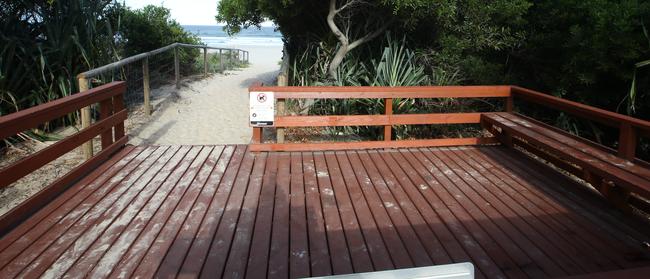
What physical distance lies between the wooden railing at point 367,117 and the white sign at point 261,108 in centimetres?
6

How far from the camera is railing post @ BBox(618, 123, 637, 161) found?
3562 mm

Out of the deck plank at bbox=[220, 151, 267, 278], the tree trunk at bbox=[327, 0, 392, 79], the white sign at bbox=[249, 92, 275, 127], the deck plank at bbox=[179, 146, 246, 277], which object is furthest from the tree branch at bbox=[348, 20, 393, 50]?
the deck plank at bbox=[220, 151, 267, 278]

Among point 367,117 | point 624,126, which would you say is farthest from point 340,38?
point 624,126

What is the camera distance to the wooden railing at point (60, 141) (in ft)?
9.61

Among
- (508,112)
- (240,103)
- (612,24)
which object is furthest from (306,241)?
(240,103)

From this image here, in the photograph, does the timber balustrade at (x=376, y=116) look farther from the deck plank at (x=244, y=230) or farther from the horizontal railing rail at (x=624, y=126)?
the deck plank at (x=244, y=230)

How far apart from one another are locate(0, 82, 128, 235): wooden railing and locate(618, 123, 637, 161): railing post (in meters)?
4.30

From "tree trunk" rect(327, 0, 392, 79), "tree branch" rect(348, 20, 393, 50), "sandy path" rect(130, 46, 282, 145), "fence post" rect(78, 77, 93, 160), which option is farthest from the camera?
"tree branch" rect(348, 20, 393, 50)

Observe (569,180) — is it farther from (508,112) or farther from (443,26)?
(443,26)

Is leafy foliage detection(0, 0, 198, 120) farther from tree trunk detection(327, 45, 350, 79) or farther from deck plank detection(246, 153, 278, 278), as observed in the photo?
deck plank detection(246, 153, 278, 278)

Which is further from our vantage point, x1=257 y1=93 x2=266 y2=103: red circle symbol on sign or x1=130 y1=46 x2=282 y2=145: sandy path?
x1=130 y1=46 x2=282 y2=145: sandy path

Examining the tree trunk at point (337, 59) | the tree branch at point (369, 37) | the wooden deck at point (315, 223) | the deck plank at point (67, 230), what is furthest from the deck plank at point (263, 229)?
the tree branch at point (369, 37)

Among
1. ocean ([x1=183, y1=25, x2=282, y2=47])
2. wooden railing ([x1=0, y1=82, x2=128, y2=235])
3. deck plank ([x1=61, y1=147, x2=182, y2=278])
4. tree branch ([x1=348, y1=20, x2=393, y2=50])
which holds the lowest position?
deck plank ([x1=61, y1=147, x2=182, y2=278])

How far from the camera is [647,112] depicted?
248 inches
